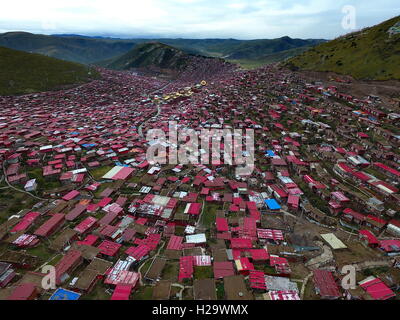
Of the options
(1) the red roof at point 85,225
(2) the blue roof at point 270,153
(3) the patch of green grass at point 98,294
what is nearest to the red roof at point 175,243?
(3) the patch of green grass at point 98,294

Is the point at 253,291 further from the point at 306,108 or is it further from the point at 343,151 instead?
the point at 306,108

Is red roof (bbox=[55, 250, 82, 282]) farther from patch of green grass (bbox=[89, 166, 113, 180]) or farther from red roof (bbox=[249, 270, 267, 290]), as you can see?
red roof (bbox=[249, 270, 267, 290])

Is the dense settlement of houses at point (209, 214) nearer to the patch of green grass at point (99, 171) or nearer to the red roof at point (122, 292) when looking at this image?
the red roof at point (122, 292)

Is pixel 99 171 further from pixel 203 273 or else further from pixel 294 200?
pixel 294 200

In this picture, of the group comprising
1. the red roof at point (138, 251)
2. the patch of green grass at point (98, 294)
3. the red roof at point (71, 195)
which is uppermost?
the red roof at point (71, 195)

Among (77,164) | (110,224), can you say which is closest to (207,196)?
(110,224)

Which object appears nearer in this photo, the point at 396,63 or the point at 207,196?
the point at 207,196
